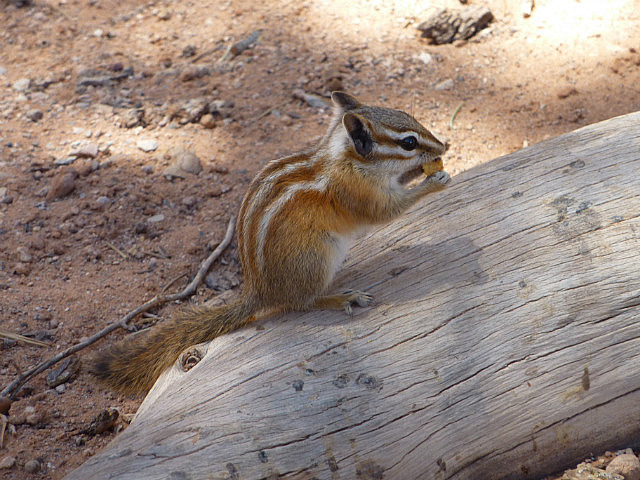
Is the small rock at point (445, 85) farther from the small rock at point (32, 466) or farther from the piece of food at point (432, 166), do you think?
the small rock at point (32, 466)

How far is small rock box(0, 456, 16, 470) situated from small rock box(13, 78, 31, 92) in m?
3.51

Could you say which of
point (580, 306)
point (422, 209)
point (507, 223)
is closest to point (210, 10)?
point (422, 209)

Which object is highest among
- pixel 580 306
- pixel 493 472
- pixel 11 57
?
pixel 11 57

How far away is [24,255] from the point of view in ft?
12.1

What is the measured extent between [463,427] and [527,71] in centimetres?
367

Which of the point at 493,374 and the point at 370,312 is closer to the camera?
the point at 493,374

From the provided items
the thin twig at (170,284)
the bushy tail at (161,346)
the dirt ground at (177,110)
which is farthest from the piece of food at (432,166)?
the thin twig at (170,284)

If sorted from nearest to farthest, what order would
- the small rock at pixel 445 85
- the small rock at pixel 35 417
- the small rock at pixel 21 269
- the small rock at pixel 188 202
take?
1. the small rock at pixel 35 417
2. the small rock at pixel 21 269
3. the small rock at pixel 188 202
4. the small rock at pixel 445 85

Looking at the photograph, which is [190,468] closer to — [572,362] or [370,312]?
[370,312]

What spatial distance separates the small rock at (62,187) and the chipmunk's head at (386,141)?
2208 millimetres

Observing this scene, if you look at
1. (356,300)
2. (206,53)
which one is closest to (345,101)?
(356,300)

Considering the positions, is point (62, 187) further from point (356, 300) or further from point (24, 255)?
point (356, 300)

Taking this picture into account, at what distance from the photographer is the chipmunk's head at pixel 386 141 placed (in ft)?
9.07

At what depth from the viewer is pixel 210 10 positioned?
5.93 metres
